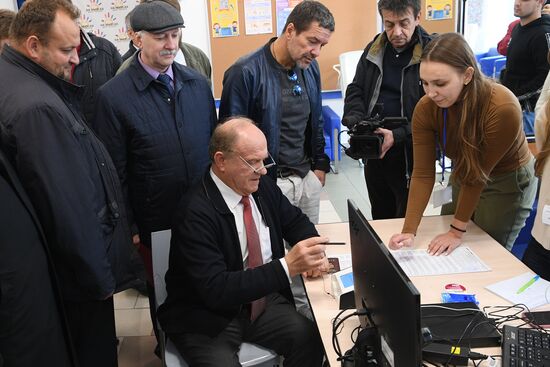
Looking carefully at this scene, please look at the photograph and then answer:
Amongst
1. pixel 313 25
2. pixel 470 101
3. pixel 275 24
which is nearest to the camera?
pixel 470 101

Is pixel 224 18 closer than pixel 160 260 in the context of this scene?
No

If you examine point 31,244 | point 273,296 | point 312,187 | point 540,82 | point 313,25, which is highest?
point 313,25

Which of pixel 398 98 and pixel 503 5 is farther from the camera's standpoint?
pixel 503 5

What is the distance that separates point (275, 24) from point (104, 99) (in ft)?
10.9

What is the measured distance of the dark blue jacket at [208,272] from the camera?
5.49 feet

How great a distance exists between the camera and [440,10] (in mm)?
5168

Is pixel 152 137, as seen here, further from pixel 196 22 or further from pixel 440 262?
pixel 196 22

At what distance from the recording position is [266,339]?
1826 millimetres

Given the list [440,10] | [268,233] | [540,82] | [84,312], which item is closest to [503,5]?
[440,10]

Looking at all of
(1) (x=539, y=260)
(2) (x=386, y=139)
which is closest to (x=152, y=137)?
(2) (x=386, y=139)

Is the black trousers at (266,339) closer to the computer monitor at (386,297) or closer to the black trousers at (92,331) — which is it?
the black trousers at (92,331)

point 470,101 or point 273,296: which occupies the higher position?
point 470,101

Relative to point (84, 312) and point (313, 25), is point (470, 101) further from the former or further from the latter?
point (84, 312)

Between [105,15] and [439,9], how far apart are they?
3.35 m
